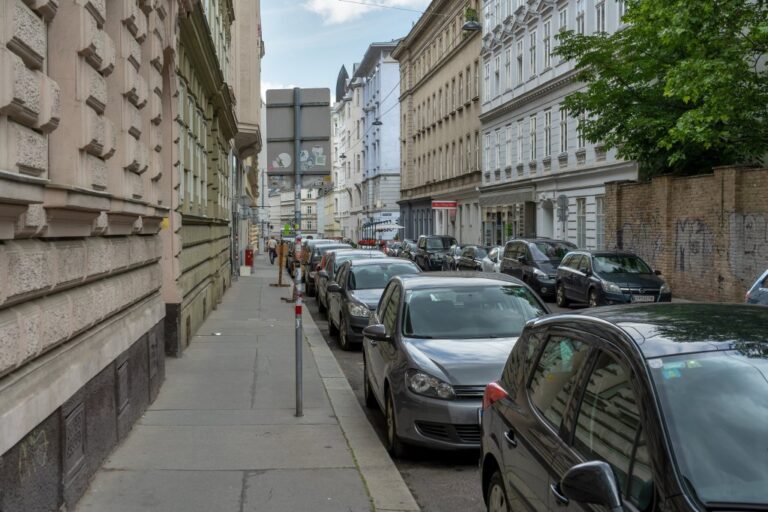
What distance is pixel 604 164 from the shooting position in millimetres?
33219

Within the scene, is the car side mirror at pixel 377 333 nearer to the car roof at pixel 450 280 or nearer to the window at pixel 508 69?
the car roof at pixel 450 280

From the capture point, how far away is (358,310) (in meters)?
14.6

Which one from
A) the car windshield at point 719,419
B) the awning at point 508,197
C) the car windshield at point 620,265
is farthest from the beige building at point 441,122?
the car windshield at point 719,419

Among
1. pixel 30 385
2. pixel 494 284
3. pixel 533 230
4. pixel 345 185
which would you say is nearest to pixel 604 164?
pixel 533 230

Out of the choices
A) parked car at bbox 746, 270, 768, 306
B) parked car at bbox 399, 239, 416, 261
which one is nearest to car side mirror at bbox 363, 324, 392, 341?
parked car at bbox 746, 270, 768, 306

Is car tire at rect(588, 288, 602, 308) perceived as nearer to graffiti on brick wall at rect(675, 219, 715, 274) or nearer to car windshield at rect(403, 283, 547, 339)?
graffiti on brick wall at rect(675, 219, 715, 274)

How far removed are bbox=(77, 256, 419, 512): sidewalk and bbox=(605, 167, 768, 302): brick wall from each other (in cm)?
1387

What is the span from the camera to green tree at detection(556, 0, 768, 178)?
60.8 feet

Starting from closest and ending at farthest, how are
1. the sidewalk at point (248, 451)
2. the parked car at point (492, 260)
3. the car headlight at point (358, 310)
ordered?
the sidewalk at point (248, 451) < the car headlight at point (358, 310) < the parked car at point (492, 260)

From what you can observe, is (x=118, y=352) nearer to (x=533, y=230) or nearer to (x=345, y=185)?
(x=533, y=230)

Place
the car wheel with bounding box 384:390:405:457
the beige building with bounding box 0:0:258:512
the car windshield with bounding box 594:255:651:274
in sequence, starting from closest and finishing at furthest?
1. the beige building with bounding box 0:0:258:512
2. the car wheel with bounding box 384:390:405:457
3. the car windshield with bounding box 594:255:651:274

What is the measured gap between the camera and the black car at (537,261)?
25312mm

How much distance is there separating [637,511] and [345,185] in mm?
114815

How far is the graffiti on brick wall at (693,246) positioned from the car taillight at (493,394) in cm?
2026
